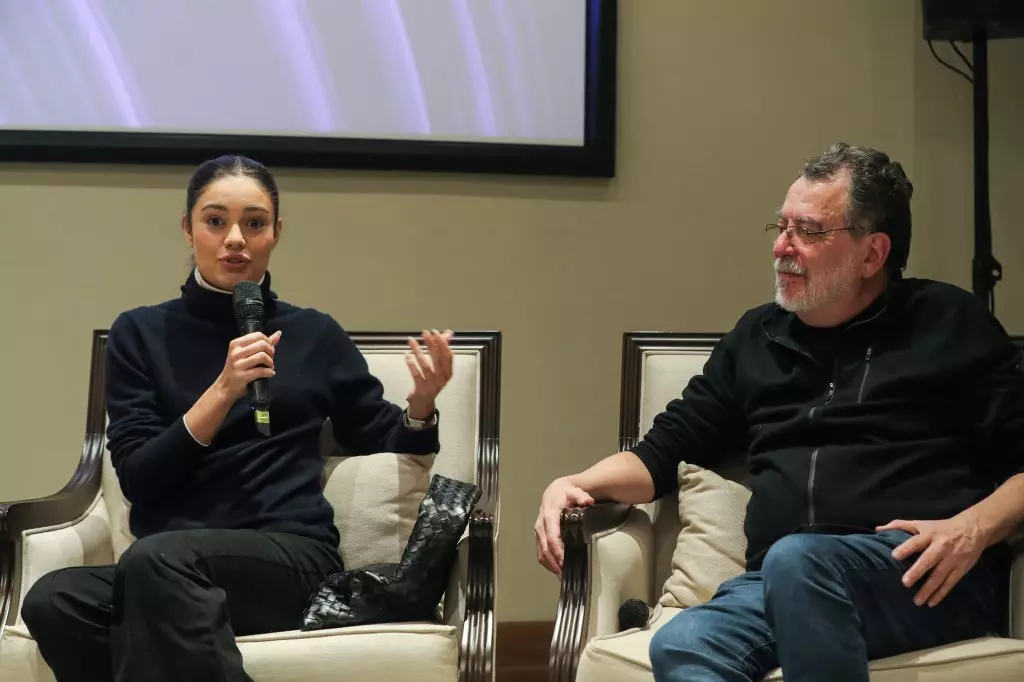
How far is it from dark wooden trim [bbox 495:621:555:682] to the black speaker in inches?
74.7

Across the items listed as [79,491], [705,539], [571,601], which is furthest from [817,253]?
[79,491]

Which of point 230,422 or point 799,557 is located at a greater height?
point 230,422

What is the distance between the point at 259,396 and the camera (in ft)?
6.10

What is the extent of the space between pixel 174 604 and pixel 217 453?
40 cm

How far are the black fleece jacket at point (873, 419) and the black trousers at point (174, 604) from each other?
28.2 inches

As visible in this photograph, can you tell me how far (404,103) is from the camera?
2.99 m

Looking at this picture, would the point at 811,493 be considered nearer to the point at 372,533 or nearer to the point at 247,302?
the point at 372,533

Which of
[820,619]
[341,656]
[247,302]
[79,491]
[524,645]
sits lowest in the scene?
[524,645]

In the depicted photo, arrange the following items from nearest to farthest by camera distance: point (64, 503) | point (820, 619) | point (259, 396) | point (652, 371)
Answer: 1. point (820, 619)
2. point (259, 396)
3. point (64, 503)
4. point (652, 371)

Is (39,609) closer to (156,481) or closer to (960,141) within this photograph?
(156,481)

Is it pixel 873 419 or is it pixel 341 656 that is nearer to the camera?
pixel 341 656

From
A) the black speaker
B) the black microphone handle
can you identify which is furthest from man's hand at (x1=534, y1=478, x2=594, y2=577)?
the black speaker

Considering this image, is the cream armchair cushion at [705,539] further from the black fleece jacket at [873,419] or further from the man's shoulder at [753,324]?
the man's shoulder at [753,324]

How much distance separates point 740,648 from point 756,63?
6.29 feet
